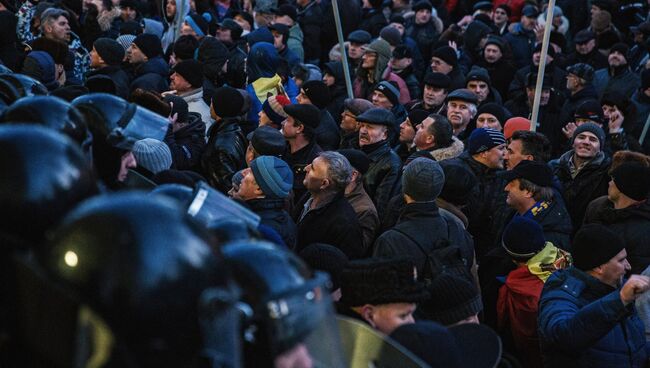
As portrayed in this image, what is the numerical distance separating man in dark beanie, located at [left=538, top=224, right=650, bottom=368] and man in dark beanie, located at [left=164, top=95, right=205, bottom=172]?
3415 mm

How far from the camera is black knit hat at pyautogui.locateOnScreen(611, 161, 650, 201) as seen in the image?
23.4 ft

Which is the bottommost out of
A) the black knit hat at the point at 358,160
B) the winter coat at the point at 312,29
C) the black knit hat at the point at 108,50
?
the winter coat at the point at 312,29

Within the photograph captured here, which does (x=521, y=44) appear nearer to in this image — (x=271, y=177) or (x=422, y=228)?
(x=422, y=228)

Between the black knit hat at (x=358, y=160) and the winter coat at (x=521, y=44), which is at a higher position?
the black knit hat at (x=358, y=160)

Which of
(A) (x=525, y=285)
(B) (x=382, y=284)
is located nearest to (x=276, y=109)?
(A) (x=525, y=285)

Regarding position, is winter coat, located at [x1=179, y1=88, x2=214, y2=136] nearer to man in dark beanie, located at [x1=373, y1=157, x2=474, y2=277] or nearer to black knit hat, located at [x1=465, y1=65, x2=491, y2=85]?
black knit hat, located at [x1=465, y1=65, x2=491, y2=85]

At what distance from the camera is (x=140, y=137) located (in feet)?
13.3

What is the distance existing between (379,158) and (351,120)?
47.1 inches

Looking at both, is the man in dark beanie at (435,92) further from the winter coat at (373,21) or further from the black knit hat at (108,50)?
the winter coat at (373,21)

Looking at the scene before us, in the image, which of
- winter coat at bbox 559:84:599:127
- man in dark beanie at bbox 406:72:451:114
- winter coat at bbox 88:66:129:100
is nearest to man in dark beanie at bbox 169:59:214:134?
winter coat at bbox 88:66:129:100

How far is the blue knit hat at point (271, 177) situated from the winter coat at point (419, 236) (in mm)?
657

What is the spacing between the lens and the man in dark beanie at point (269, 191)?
6.29 metres

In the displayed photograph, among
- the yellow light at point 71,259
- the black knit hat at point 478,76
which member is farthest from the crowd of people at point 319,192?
the black knit hat at point 478,76

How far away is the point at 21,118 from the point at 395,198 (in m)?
4.42
